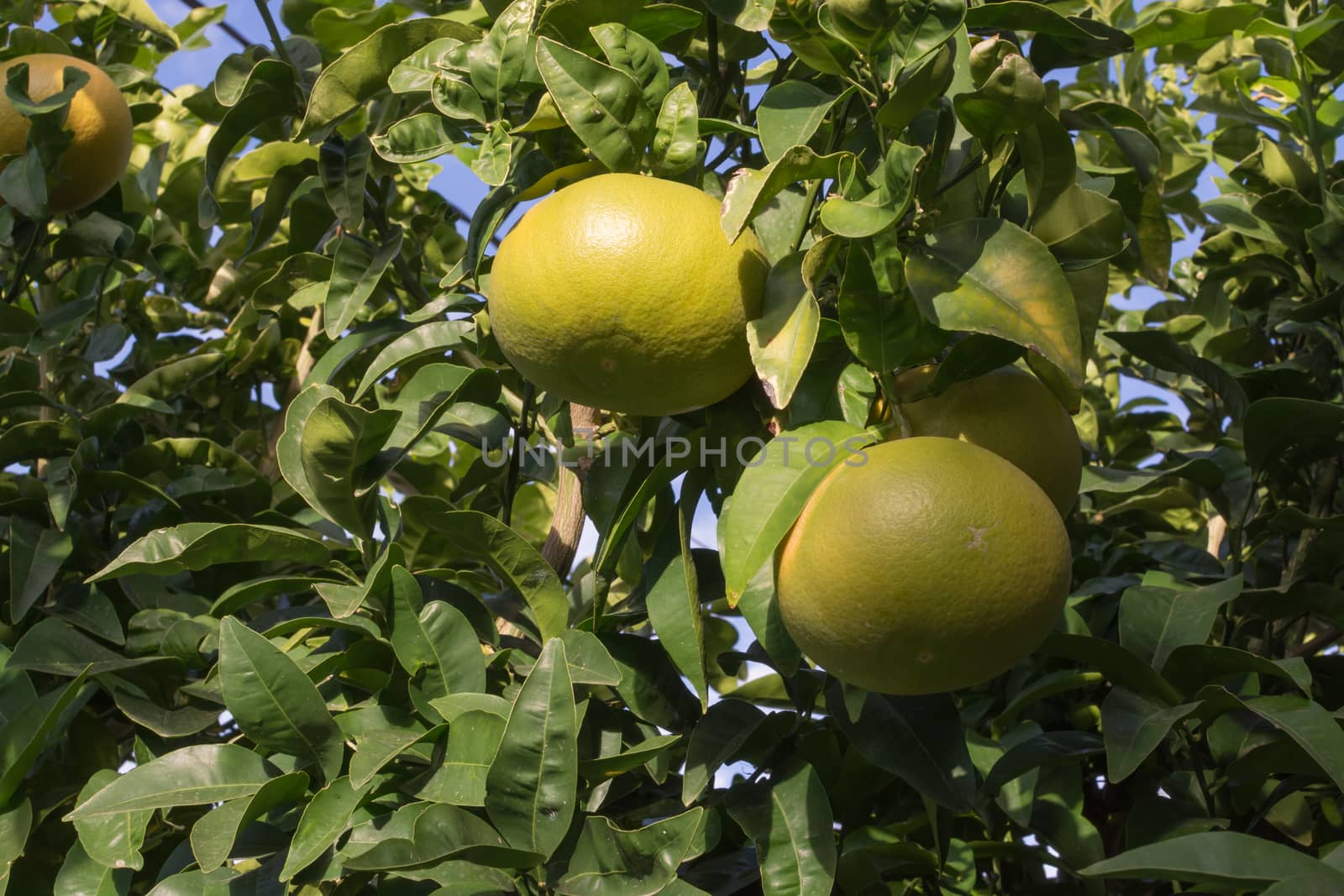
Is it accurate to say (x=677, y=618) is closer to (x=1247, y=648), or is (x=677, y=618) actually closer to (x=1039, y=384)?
(x=1039, y=384)

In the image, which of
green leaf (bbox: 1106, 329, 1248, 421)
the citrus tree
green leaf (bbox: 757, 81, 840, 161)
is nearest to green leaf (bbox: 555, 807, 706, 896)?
the citrus tree

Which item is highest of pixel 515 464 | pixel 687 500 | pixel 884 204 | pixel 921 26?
pixel 921 26

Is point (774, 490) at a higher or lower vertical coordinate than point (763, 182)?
lower

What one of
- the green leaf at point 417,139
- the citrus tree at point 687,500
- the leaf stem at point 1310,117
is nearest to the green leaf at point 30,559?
the citrus tree at point 687,500

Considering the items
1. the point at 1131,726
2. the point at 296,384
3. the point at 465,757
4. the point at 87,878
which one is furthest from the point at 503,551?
the point at 296,384

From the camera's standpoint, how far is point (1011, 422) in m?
1.07

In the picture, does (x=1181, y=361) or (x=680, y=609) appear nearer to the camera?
(x=680, y=609)

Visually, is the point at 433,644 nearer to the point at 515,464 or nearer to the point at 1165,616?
the point at 515,464

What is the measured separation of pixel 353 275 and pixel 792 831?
31.4 inches

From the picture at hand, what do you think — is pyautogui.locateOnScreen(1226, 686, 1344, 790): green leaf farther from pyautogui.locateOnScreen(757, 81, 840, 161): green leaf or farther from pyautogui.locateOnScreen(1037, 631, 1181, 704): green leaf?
pyautogui.locateOnScreen(757, 81, 840, 161): green leaf

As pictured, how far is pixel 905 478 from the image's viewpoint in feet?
3.07

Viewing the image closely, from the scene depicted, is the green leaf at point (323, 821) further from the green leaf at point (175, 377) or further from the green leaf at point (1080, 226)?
the green leaf at point (175, 377)

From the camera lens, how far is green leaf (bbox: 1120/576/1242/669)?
133 centimetres

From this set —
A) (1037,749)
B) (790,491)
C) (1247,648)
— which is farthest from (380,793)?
(1247,648)
